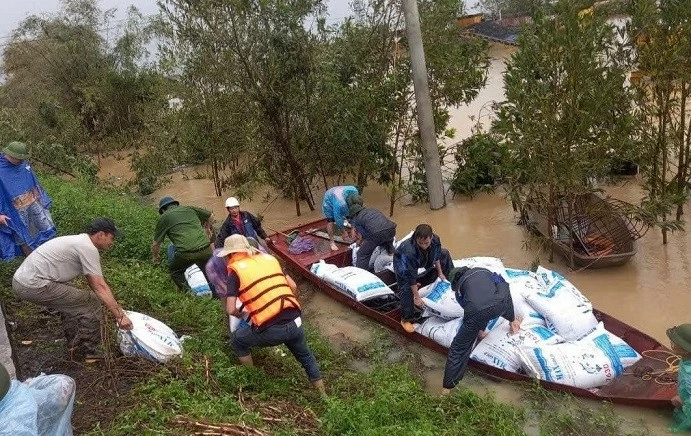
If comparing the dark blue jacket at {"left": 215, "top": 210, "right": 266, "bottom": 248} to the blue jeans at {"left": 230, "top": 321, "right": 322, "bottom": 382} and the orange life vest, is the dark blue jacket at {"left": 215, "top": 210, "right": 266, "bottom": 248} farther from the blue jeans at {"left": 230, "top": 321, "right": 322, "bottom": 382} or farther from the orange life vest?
the orange life vest

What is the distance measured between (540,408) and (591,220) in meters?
3.82

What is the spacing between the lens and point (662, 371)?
455cm

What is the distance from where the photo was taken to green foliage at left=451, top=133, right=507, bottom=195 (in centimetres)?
998

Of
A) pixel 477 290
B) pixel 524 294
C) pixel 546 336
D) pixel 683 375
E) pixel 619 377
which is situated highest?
pixel 477 290

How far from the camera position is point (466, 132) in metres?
14.7

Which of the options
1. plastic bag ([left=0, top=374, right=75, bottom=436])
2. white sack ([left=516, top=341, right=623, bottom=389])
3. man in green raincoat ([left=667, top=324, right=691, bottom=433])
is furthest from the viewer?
white sack ([left=516, top=341, right=623, bottom=389])

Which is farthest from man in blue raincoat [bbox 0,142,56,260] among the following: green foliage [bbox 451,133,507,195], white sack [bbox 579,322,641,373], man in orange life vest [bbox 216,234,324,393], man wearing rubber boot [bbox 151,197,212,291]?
green foliage [bbox 451,133,507,195]

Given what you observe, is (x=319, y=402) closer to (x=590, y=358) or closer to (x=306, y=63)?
(x=590, y=358)

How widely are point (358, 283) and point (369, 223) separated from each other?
67 centimetres

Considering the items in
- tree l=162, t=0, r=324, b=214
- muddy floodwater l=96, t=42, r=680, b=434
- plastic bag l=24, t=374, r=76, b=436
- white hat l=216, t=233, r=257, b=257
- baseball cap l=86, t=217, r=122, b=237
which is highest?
tree l=162, t=0, r=324, b=214

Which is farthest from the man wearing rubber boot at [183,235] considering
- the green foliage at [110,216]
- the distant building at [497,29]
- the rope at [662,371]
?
the distant building at [497,29]

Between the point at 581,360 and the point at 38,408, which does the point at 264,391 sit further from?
the point at 581,360

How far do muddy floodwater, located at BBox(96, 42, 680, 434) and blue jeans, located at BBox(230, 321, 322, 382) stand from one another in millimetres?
1273

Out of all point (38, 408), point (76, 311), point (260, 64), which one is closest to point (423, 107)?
point (260, 64)
